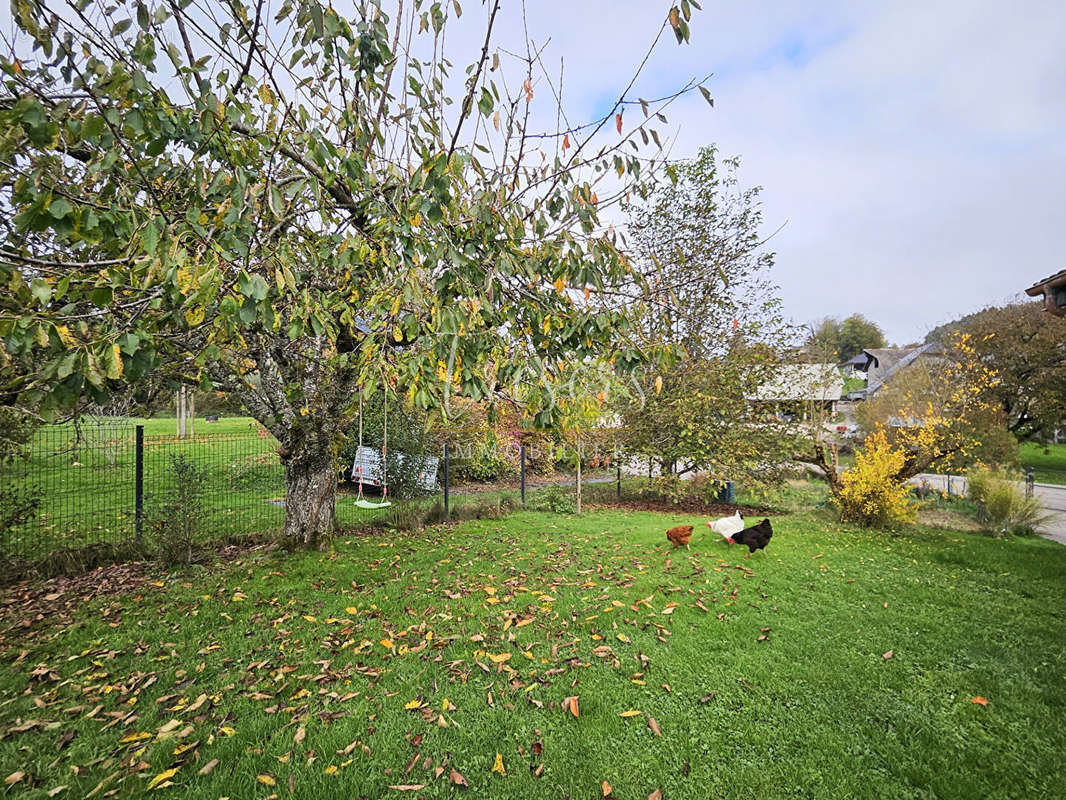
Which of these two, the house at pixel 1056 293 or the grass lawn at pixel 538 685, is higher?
the house at pixel 1056 293

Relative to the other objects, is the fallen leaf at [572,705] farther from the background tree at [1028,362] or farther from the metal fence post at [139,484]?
the background tree at [1028,362]

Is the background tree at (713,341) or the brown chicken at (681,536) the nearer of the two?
the brown chicken at (681,536)

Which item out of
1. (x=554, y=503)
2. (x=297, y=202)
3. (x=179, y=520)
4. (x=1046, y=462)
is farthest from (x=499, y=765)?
(x=1046, y=462)

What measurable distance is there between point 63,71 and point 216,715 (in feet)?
11.3

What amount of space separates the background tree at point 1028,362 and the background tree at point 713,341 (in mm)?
12674

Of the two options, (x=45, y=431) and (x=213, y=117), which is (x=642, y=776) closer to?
(x=213, y=117)

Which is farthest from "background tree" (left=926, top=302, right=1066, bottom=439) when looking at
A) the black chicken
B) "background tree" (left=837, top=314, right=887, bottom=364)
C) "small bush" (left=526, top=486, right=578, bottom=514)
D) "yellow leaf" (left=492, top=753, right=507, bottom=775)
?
"background tree" (left=837, top=314, right=887, bottom=364)

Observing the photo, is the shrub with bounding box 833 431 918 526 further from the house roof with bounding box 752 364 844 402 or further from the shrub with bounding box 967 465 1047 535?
the house roof with bounding box 752 364 844 402

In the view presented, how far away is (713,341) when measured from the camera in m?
10.4

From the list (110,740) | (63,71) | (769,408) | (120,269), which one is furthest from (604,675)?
(769,408)

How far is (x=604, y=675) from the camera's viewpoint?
2.88 meters

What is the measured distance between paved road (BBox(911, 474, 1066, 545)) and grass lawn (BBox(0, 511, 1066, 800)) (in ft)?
15.0

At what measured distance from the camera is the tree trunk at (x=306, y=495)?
520cm

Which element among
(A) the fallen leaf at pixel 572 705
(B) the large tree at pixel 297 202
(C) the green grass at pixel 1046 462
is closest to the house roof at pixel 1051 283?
(B) the large tree at pixel 297 202
